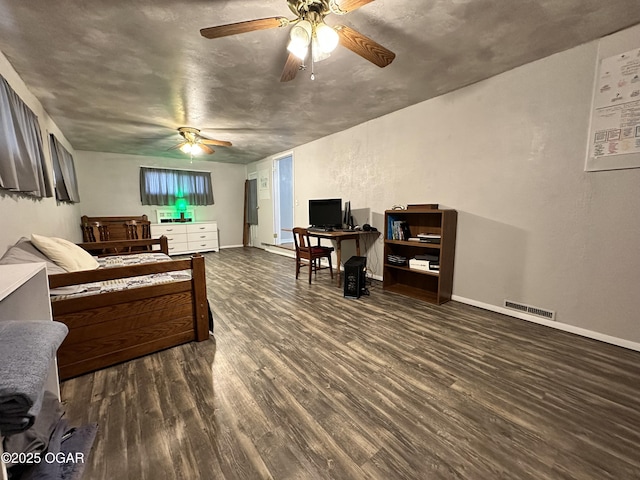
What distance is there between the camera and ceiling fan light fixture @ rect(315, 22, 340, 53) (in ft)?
5.11

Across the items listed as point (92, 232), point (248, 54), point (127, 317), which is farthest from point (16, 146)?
point (92, 232)

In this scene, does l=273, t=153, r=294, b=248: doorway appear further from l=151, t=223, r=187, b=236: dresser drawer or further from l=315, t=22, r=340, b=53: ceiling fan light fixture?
l=315, t=22, r=340, b=53: ceiling fan light fixture

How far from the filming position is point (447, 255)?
2.99m

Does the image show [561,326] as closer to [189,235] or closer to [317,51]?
[317,51]

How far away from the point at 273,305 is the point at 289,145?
3507 millimetres

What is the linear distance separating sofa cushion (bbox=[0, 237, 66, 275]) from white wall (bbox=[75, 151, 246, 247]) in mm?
4461

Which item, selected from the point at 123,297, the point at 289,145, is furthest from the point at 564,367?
the point at 289,145

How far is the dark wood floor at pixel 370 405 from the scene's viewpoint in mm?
1161

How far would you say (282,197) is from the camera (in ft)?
21.5

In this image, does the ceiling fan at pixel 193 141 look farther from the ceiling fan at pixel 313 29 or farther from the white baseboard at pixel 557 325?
the white baseboard at pixel 557 325

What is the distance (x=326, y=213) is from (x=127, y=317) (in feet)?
9.75

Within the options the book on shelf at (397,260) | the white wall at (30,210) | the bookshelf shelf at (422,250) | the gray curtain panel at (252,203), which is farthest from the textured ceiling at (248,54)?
the gray curtain panel at (252,203)

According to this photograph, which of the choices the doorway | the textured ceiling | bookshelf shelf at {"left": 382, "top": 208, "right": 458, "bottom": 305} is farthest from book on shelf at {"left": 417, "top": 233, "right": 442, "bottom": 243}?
the doorway

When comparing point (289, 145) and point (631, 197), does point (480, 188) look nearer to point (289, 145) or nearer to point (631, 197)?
point (631, 197)
